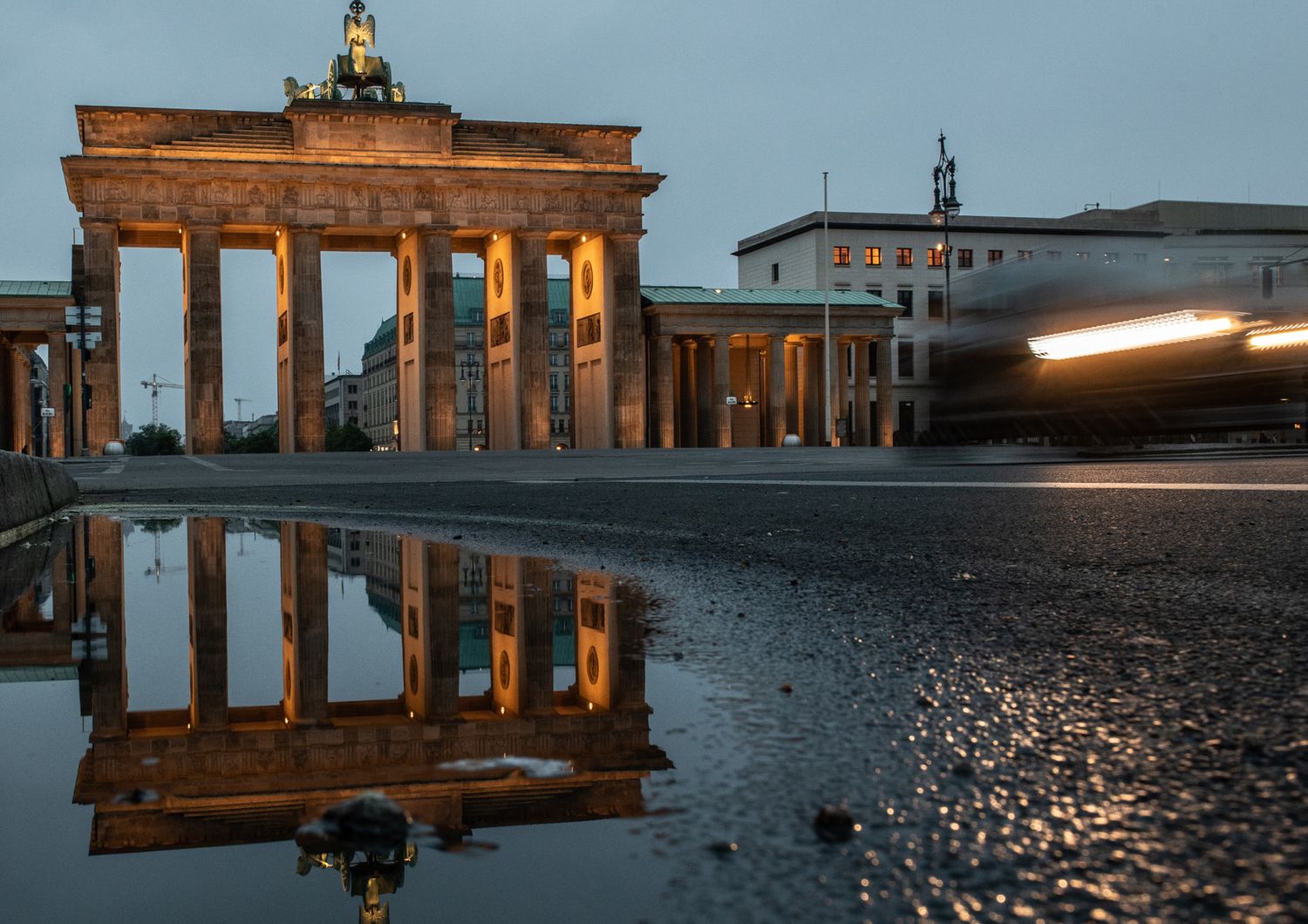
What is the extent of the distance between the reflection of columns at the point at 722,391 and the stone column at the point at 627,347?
6170mm

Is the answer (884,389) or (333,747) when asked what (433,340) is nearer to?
(884,389)

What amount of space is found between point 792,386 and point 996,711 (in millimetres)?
69721

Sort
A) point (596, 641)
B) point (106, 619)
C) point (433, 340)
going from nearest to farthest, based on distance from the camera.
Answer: point (596, 641) < point (106, 619) < point (433, 340)

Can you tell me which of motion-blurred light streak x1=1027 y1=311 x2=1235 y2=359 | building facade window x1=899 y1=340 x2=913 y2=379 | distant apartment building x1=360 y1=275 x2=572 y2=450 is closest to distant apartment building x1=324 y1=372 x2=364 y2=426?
distant apartment building x1=360 y1=275 x2=572 y2=450

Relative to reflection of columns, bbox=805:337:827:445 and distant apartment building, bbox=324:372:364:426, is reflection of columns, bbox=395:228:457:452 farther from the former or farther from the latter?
distant apartment building, bbox=324:372:364:426

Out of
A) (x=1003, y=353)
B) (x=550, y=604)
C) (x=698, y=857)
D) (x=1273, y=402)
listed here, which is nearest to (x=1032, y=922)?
(x=698, y=857)

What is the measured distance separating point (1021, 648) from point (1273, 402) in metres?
13.9

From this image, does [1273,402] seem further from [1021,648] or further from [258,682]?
[258,682]

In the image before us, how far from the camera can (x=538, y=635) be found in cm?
344

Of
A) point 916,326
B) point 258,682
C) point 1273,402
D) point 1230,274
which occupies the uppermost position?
point 916,326

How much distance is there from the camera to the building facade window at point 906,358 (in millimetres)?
80625

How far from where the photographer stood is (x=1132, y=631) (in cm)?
317

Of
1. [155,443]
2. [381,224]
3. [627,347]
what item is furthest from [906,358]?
[155,443]

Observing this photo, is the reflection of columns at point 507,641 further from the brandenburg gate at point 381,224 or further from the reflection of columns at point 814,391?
the reflection of columns at point 814,391
